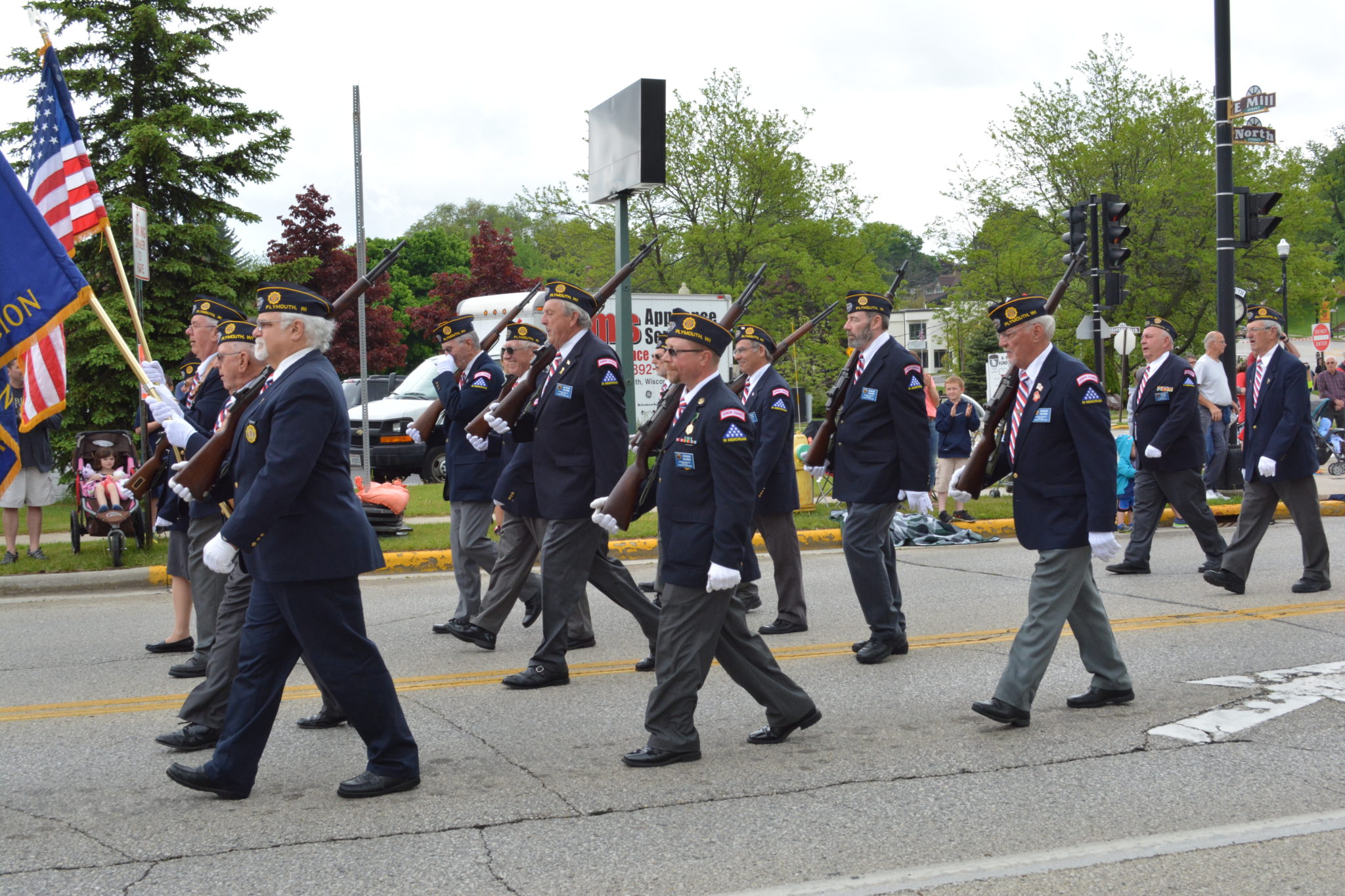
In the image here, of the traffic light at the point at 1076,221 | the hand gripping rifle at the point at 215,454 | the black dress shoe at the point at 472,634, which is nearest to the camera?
the hand gripping rifle at the point at 215,454

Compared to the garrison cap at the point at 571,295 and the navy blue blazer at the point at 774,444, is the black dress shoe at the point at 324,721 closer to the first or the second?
the garrison cap at the point at 571,295

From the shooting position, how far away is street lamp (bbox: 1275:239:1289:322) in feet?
117

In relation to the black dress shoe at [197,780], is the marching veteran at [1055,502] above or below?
above

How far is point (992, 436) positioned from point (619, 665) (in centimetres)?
255

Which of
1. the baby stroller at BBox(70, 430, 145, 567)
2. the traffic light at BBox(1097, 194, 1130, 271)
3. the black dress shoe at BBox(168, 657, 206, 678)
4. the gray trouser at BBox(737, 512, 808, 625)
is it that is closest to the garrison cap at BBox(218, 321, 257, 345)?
the black dress shoe at BBox(168, 657, 206, 678)

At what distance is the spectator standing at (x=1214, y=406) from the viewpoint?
1371 centimetres

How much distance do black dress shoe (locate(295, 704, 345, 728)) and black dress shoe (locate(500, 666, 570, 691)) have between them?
1011 mm

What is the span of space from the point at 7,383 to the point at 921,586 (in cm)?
678

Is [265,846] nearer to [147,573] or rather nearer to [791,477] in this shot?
[791,477]

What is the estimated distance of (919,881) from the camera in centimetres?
400

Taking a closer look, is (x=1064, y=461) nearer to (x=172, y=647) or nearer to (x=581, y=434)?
(x=581, y=434)

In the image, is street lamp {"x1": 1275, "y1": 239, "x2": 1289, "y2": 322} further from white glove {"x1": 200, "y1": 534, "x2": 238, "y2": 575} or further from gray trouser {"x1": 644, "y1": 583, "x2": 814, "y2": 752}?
white glove {"x1": 200, "y1": 534, "x2": 238, "y2": 575}

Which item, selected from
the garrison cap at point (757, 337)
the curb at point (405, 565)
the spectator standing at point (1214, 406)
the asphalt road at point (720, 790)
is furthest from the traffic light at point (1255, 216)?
the garrison cap at point (757, 337)

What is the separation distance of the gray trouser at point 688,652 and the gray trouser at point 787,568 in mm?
2870
